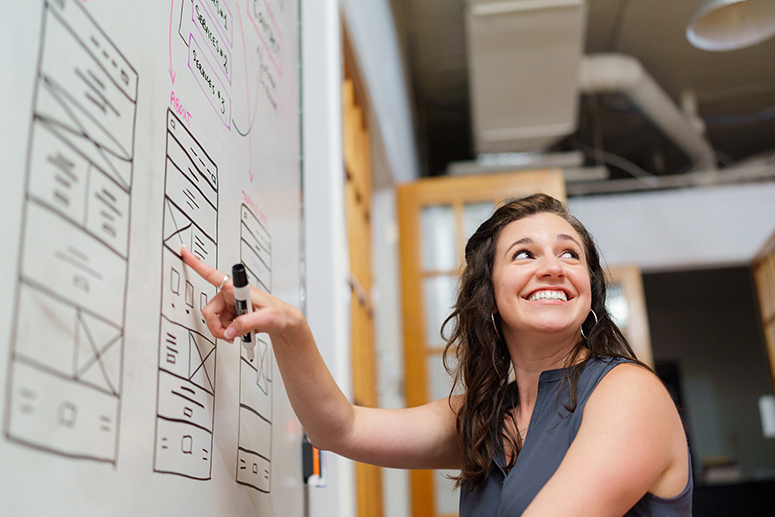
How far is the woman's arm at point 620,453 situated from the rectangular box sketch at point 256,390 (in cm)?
36

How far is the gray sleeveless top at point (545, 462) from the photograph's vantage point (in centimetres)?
97

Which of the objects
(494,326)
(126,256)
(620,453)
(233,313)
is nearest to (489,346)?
(494,326)

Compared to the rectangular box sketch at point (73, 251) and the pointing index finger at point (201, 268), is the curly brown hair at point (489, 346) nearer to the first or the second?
the pointing index finger at point (201, 268)

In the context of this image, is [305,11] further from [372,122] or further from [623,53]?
[623,53]

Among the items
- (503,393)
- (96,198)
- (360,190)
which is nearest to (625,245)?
(360,190)

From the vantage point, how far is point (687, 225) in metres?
5.21

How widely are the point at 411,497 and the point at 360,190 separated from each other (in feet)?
5.18

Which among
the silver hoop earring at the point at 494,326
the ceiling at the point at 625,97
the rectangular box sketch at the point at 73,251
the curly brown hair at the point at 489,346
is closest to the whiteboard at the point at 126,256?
the rectangular box sketch at the point at 73,251

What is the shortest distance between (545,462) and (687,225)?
4.66 meters

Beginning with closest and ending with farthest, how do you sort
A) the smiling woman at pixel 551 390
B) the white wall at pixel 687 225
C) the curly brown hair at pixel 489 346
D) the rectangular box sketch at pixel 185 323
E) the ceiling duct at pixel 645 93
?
the rectangular box sketch at pixel 185 323 → the smiling woman at pixel 551 390 → the curly brown hair at pixel 489 346 → the ceiling duct at pixel 645 93 → the white wall at pixel 687 225

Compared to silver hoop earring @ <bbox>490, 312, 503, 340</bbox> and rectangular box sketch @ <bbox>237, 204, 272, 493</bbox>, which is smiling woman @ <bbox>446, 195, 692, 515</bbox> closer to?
silver hoop earring @ <bbox>490, 312, 503, 340</bbox>

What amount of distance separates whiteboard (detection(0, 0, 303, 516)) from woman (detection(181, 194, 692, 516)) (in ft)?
0.26

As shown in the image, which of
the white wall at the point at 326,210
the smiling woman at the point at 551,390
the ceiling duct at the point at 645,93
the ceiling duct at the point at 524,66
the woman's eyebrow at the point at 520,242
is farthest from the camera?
the ceiling duct at the point at 645,93

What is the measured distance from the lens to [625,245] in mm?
5266
